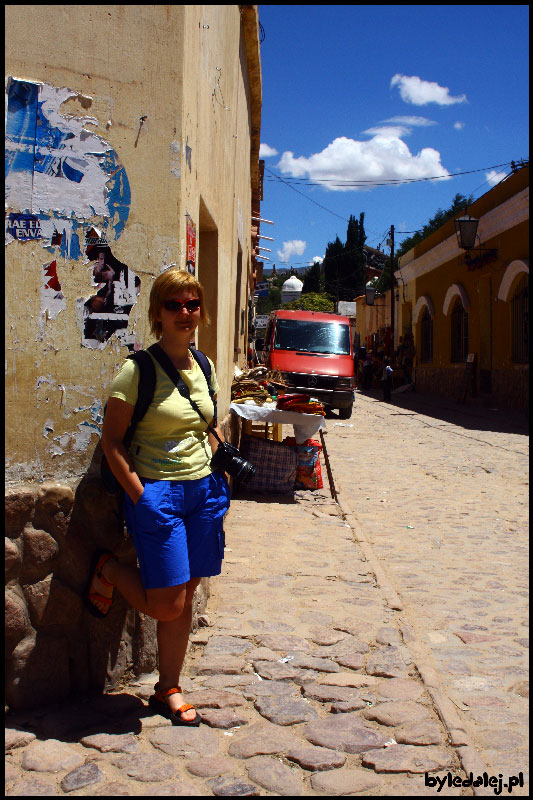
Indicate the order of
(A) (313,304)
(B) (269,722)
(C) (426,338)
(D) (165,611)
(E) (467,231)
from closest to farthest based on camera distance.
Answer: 1. (D) (165,611)
2. (B) (269,722)
3. (E) (467,231)
4. (C) (426,338)
5. (A) (313,304)

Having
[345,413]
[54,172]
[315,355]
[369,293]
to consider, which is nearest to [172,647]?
[54,172]

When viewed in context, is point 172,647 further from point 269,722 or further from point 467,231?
point 467,231

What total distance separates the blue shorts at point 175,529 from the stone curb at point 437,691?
3.86 ft

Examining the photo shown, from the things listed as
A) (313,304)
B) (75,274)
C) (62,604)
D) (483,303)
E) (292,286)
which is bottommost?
(62,604)

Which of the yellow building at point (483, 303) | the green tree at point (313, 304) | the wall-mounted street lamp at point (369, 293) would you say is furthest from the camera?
the green tree at point (313, 304)

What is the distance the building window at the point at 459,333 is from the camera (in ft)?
74.6

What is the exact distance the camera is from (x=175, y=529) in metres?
2.93

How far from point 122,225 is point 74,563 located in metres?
1.59

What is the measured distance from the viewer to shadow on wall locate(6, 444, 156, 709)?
10.3ft

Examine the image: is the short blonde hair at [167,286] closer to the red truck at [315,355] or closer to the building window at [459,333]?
the red truck at [315,355]

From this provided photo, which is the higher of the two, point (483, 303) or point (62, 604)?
point (483, 303)

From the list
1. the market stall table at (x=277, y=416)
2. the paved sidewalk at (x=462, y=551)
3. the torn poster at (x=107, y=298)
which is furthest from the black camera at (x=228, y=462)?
the market stall table at (x=277, y=416)

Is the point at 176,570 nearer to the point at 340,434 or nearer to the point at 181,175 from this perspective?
the point at 181,175

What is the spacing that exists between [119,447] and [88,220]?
1.17 meters
